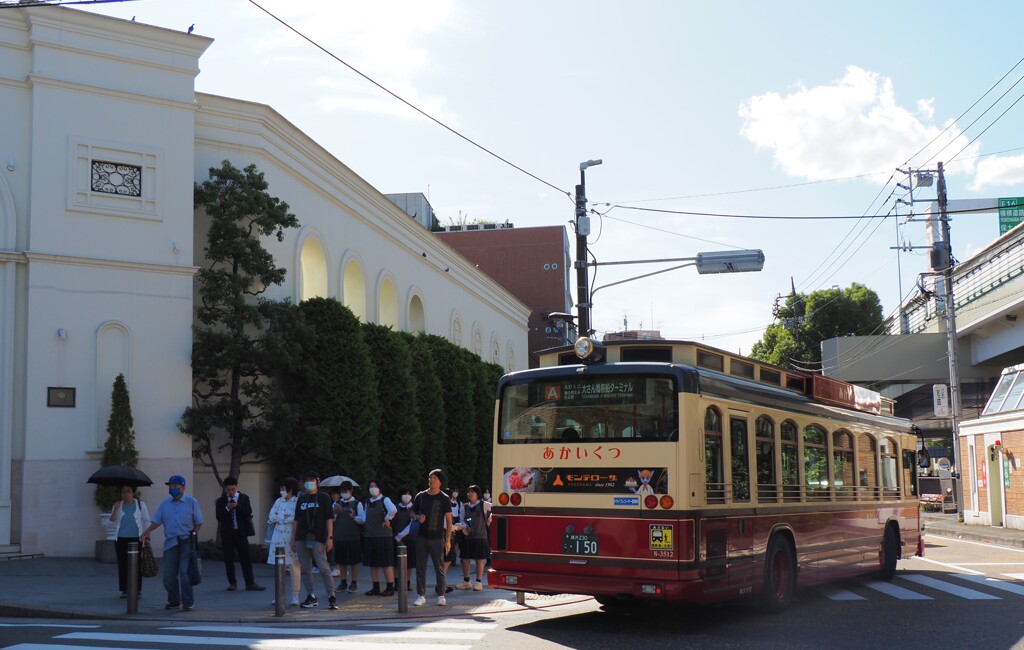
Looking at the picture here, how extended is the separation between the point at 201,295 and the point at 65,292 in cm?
257

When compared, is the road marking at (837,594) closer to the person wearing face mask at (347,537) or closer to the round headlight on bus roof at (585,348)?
the round headlight on bus roof at (585,348)

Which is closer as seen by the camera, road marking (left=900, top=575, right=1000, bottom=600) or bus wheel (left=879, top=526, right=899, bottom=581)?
road marking (left=900, top=575, right=1000, bottom=600)

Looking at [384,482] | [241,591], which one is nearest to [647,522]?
[241,591]

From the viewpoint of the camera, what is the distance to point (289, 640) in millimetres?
11055

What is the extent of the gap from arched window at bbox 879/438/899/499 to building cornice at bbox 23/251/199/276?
1344 cm

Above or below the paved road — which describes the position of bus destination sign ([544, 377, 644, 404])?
above

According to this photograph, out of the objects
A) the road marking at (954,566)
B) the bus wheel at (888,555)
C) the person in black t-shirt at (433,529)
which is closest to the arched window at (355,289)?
the person in black t-shirt at (433,529)

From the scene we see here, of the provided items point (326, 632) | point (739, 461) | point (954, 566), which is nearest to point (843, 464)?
point (739, 461)

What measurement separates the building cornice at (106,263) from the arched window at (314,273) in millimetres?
6544

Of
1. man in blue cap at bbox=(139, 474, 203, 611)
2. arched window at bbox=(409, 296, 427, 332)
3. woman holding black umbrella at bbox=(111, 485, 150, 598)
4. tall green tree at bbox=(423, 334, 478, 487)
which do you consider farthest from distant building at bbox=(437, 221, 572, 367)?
man in blue cap at bbox=(139, 474, 203, 611)

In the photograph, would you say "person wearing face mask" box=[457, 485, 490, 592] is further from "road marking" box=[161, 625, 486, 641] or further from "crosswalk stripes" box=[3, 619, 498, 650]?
"road marking" box=[161, 625, 486, 641]

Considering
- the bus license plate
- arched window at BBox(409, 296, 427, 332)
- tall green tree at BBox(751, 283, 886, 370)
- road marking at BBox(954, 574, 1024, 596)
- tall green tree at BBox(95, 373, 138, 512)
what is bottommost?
road marking at BBox(954, 574, 1024, 596)

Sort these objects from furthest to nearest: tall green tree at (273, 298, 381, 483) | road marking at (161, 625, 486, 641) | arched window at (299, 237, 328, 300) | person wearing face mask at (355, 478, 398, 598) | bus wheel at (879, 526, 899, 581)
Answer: arched window at (299, 237, 328, 300) → tall green tree at (273, 298, 381, 483) → bus wheel at (879, 526, 899, 581) → person wearing face mask at (355, 478, 398, 598) → road marking at (161, 625, 486, 641)

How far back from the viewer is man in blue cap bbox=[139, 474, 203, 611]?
44.8 ft
